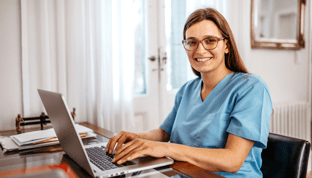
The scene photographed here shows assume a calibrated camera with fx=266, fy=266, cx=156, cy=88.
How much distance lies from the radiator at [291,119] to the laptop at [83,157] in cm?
223

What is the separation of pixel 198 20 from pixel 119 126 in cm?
105

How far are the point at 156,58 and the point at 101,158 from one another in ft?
4.39

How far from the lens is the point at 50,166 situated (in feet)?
2.80

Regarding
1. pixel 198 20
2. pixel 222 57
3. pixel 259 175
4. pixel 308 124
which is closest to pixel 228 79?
pixel 222 57

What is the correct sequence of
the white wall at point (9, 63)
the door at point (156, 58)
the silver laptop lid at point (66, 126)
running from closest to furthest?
the silver laptop lid at point (66, 126), the white wall at point (9, 63), the door at point (156, 58)

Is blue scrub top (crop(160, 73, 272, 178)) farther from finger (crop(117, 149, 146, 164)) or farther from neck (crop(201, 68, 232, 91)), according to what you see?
finger (crop(117, 149, 146, 164))

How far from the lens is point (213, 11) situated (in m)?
1.15

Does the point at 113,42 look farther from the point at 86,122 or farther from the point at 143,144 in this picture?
the point at 143,144

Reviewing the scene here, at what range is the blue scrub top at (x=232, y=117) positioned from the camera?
0.95 meters

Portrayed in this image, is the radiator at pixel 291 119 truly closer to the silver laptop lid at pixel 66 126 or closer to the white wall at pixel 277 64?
the white wall at pixel 277 64

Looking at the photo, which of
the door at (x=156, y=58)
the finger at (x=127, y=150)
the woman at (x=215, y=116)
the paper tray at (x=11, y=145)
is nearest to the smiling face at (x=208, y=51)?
the woman at (x=215, y=116)

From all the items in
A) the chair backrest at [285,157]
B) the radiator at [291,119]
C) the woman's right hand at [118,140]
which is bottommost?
the radiator at [291,119]

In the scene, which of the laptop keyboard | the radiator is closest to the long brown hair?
the laptop keyboard

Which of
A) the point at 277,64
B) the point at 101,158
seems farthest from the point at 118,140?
the point at 277,64
